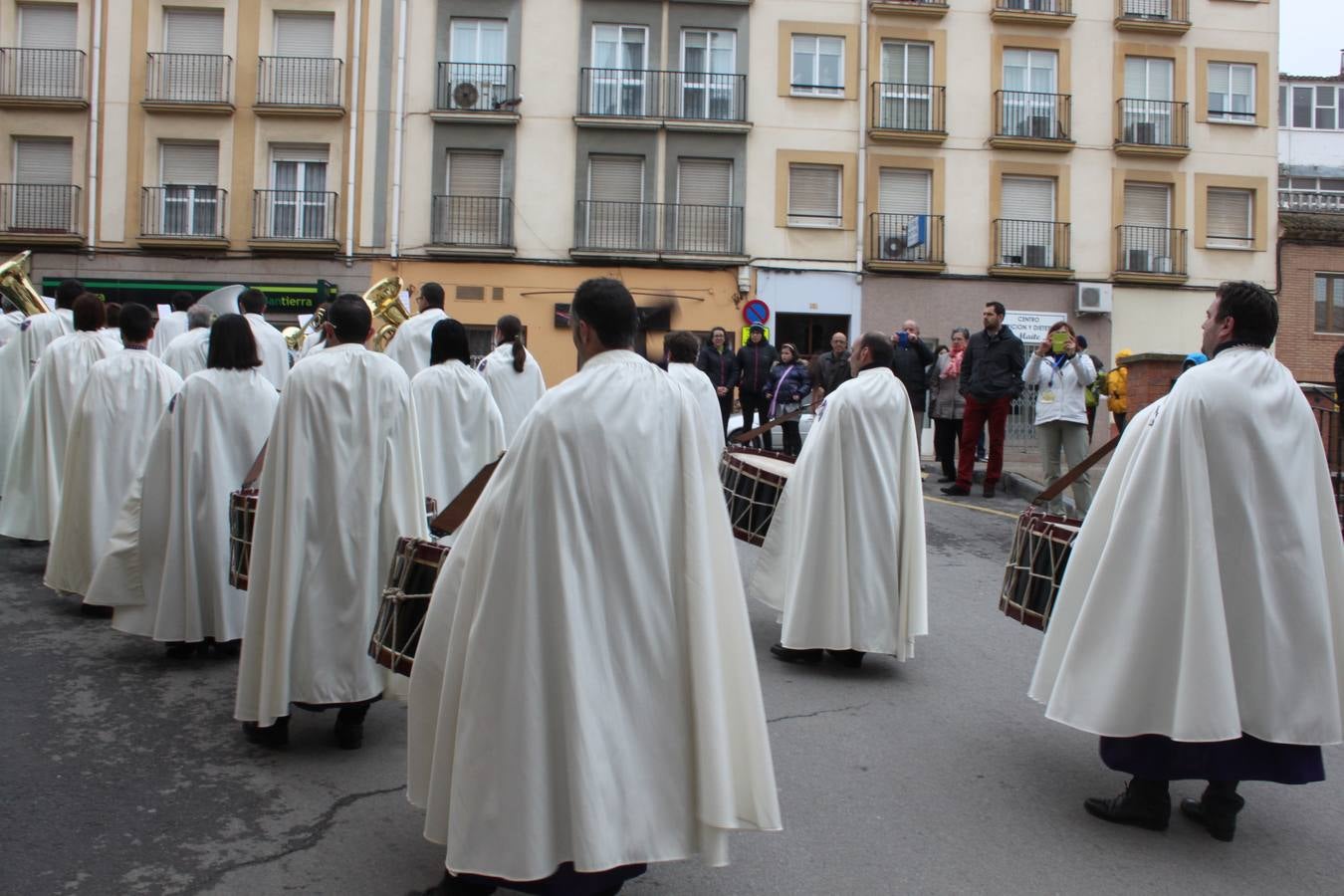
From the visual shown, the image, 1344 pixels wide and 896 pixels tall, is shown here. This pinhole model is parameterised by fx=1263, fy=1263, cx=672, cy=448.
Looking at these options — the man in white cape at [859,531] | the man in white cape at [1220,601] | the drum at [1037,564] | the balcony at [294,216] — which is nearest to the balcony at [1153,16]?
the balcony at [294,216]

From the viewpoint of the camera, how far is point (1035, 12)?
30.6 metres

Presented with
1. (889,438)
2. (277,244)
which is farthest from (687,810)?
(277,244)

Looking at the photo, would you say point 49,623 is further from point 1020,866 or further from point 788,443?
point 788,443

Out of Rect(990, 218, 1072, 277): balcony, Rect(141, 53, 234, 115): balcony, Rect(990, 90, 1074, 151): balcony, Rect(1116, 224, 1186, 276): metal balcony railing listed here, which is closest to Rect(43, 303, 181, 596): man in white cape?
Rect(141, 53, 234, 115): balcony

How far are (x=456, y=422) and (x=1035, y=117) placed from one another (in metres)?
25.6

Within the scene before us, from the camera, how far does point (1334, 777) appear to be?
5500mm

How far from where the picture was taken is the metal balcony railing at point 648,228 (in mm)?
29922

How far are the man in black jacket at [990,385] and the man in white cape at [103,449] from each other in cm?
908

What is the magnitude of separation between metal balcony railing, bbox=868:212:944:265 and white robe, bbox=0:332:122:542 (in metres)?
23.2

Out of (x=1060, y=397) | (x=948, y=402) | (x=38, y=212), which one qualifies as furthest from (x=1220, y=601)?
(x=38, y=212)

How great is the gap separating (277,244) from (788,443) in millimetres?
17799

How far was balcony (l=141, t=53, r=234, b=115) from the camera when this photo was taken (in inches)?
1149

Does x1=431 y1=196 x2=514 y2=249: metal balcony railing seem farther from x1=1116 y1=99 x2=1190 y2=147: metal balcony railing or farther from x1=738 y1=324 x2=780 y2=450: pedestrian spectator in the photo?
x1=1116 y1=99 x2=1190 y2=147: metal balcony railing

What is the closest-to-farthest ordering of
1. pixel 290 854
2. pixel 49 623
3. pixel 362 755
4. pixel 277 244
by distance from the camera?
pixel 290 854 < pixel 362 755 < pixel 49 623 < pixel 277 244
